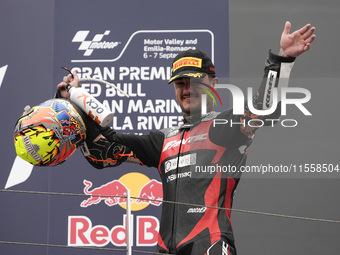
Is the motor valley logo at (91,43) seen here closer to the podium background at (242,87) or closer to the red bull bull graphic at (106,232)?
the podium background at (242,87)

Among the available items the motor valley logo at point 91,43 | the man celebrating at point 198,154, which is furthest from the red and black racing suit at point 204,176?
the motor valley logo at point 91,43

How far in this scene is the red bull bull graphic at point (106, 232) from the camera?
299cm

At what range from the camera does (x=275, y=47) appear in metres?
3.12

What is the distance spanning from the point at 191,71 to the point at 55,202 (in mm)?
1214

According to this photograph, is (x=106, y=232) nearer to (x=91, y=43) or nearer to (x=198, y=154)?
(x=91, y=43)

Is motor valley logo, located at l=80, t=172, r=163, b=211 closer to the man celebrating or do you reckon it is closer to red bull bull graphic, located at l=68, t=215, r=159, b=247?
red bull bull graphic, located at l=68, t=215, r=159, b=247

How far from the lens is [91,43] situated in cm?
317

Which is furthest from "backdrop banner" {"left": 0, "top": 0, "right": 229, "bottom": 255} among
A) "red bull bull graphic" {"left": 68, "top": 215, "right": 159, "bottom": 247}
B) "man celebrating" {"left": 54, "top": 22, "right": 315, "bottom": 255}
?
"man celebrating" {"left": 54, "top": 22, "right": 315, "bottom": 255}

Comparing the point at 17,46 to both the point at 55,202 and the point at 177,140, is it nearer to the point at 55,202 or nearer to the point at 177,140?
the point at 55,202

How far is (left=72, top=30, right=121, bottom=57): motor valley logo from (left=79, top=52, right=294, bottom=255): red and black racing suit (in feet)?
3.82

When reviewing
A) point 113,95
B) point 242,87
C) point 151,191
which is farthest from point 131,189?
point 242,87

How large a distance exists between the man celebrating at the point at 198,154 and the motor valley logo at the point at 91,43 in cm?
104

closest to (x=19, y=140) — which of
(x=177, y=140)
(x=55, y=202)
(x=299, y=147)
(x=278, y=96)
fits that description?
(x=177, y=140)

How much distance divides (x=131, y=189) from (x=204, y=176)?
1.11 meters
